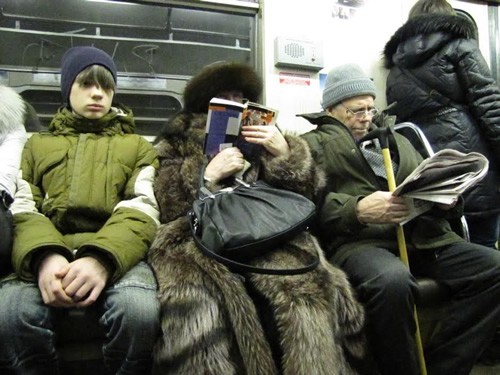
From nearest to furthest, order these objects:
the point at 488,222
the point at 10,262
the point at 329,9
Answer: the point at 10,262, the point at 488,222, the point at 329,9

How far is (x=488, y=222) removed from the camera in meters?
2.35

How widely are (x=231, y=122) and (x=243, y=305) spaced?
2.24 ft

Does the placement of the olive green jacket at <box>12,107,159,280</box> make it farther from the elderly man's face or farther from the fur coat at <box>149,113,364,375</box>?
the elderly man's face

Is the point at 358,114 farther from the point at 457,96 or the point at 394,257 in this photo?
the point at 394,257

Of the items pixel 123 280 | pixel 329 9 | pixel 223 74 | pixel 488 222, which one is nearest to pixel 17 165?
pixel 123 280

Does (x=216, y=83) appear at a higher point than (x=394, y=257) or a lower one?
higher

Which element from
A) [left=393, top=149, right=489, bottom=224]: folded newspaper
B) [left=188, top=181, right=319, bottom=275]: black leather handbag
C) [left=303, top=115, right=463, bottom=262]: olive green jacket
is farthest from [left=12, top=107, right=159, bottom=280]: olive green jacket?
[left=393, top=149, right=489, bottom=224]: folded newspaper

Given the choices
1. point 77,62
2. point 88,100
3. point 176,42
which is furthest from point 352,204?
point 176,42

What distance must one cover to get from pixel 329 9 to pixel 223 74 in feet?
3.85

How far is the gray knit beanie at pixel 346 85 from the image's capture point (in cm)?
200

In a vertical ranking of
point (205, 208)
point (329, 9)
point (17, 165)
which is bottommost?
point (205, 208)

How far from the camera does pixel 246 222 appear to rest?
132 centimetres

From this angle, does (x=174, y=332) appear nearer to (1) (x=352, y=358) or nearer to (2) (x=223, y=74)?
(1) (x=352, y=358)

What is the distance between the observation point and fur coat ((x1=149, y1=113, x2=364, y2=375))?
1.17m
